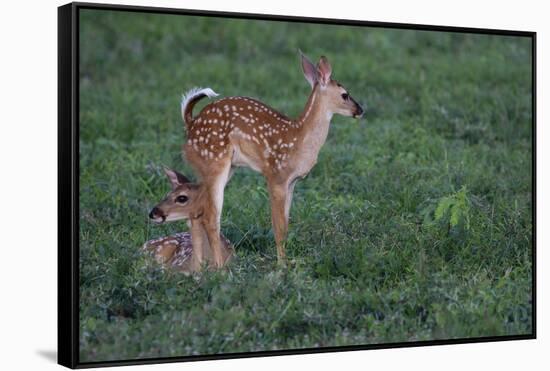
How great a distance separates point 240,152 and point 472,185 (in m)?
2.46

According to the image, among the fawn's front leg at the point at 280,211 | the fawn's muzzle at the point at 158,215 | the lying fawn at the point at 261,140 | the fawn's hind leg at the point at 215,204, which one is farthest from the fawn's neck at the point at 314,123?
the fawn's muzzle at the point at 158,215

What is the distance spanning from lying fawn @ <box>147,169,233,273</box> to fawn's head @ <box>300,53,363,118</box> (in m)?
1.05

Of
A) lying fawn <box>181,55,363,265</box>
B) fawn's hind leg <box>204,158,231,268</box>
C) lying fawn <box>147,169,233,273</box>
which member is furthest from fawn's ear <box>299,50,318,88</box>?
lying fawn <box>147,169,233,273</box>

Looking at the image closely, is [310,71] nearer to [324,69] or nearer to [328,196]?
[324,69]

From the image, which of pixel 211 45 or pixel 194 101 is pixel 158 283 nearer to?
pixel 194 101

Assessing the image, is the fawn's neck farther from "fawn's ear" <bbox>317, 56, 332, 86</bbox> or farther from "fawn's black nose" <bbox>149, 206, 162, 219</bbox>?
"fawn's black nose" <bbox>149, 206, 162, 219</bbox>

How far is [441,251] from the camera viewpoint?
9.82 metres

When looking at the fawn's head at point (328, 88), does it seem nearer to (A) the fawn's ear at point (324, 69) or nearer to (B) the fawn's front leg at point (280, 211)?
(A) the fawn's ear at point (324, 69)

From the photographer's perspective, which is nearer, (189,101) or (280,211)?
(189,101)

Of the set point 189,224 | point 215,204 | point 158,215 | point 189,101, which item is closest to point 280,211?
point 215,204

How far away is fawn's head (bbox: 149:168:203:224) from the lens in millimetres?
9164

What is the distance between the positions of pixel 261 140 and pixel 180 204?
0.68 m

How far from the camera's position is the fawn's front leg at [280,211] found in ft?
30.4

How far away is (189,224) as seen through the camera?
30.3 ft
